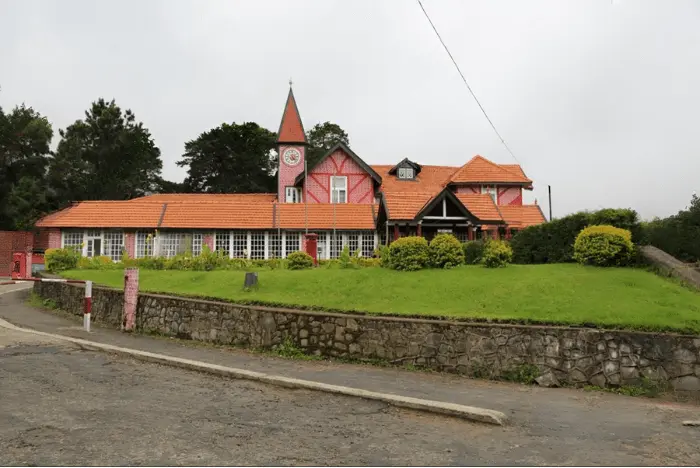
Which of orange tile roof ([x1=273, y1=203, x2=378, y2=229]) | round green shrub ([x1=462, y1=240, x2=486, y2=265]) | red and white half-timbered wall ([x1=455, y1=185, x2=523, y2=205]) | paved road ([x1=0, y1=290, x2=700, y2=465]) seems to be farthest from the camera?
red and white half-timbered wall ([x1=455, y1=185, x2=523, y2=205])

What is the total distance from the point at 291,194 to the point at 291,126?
5.98 m

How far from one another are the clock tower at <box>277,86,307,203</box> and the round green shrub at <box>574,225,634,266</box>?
94.5ft

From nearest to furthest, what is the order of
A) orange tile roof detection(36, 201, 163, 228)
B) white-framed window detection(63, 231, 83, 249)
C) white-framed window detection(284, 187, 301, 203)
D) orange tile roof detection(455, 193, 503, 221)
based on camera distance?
orange tile roof detection(455, 193, 503, 221), orange tile roof detection(36, 201, 163, 228), white-framed window detection(63, 231, 83, 249), white-framed window detection(284, 187, 301, 203)

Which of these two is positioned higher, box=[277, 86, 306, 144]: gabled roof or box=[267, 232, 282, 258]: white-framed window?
box=[277, 86, 306, 144]: gabled roof

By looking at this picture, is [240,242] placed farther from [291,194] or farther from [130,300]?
[130,300]

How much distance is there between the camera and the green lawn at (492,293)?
10.3m

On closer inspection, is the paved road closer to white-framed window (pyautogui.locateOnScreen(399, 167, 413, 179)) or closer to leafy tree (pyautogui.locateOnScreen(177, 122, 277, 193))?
white-framed window (pyautogui.locateOnScreen(399, 167, 413, 179))

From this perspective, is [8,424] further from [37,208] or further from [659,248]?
[37,208]

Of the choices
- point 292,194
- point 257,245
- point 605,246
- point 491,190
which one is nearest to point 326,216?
point 257,245

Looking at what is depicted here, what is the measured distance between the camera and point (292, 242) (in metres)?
32.5

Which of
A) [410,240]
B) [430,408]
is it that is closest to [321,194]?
[410,240]

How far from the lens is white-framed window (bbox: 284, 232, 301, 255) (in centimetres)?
3231

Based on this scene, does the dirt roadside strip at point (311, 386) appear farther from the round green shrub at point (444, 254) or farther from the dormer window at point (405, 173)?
the dormer window at point (405, 173)

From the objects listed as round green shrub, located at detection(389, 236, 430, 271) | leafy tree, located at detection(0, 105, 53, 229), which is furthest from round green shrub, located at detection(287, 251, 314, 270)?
leafy tree, located at detection(0, 105, 53, 229)
